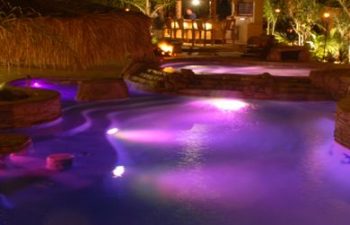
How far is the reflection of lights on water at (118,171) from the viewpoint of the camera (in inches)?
289

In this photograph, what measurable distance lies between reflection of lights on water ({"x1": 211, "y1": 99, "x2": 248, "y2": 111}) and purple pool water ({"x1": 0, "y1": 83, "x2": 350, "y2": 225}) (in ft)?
0.72

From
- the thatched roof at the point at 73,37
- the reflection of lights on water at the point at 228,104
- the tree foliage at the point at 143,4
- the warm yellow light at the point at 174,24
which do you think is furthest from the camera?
the warm yellow light at the point at 174,24

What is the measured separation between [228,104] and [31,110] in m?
4.70

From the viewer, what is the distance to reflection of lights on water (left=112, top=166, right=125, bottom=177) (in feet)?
24.1

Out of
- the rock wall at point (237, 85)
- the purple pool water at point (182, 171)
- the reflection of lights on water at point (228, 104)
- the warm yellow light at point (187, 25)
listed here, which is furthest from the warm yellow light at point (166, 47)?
the purple pool water at point (182, 171)

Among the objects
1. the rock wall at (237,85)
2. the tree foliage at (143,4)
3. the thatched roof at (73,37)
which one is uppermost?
the tree foliage at (143,4)

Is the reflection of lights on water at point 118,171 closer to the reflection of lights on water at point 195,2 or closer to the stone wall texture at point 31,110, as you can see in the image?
the stone wall texture at point 31,110

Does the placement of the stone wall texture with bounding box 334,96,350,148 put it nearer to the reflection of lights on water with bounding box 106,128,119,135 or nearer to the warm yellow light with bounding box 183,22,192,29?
the reflection of lights on water with bounding box 106,128,119,135

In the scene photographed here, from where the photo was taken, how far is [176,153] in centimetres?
836

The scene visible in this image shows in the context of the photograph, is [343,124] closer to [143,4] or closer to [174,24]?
[143,4]

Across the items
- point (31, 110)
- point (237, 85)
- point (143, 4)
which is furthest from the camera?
point (143, 4)

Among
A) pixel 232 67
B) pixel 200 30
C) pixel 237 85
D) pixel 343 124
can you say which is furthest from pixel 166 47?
pixel 343 124

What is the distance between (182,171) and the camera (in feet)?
24.4

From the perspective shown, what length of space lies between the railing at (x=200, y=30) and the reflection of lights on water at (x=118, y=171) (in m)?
14.1
